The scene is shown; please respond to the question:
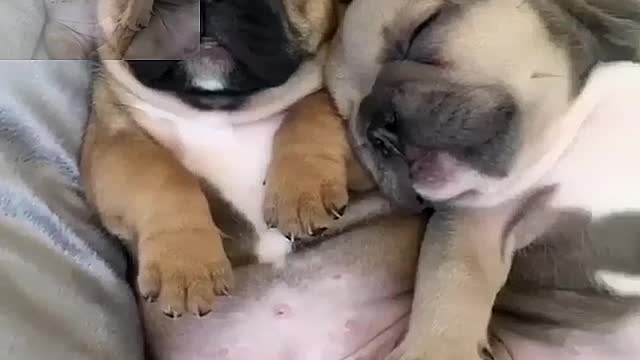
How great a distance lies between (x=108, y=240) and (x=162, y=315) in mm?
110

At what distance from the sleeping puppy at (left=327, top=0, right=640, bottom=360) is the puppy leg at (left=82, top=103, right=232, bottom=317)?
211 millimetres

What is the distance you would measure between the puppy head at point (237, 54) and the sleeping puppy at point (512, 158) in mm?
64

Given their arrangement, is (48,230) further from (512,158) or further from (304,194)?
(512,158)

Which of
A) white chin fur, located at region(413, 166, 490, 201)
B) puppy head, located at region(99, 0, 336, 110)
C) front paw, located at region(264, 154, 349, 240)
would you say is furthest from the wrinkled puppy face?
white chin fur, located at region(413, 166, 490, 201)

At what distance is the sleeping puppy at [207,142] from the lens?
137 cm

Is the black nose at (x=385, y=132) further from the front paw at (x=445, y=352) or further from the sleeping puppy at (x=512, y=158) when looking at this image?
the front paw at (x=445, y=352)

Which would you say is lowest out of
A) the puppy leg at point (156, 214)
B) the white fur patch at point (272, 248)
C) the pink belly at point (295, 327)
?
the pink belly at point (295, 327)

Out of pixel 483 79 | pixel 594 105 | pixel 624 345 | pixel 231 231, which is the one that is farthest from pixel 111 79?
pixel 624 345

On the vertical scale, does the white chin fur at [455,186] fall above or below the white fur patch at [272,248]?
above

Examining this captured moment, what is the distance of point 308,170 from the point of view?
4.66 feet

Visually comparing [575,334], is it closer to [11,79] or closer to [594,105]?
[594,105]

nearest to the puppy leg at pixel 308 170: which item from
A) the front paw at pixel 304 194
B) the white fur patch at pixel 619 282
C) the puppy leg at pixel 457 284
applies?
the front paw at pixel 304 194

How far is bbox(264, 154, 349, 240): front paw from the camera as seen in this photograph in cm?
137

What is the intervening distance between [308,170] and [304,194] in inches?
1.7
